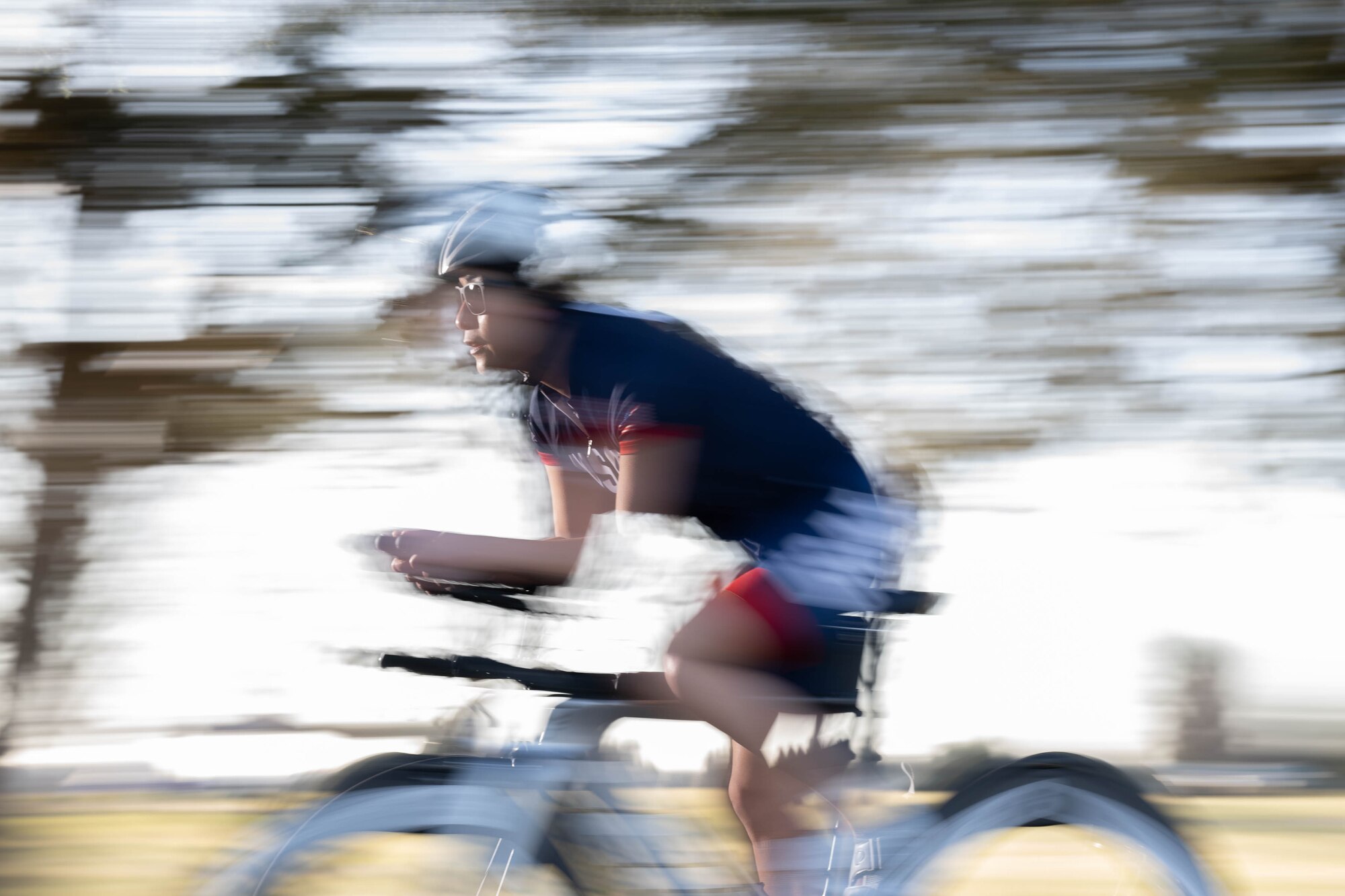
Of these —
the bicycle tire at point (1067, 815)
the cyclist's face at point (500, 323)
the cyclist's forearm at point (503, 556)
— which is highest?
the cyclist's face at point (500, 323)

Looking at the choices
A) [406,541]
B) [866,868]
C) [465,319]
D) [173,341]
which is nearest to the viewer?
[406,541]

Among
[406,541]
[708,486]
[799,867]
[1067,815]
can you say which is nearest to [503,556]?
[406,541]

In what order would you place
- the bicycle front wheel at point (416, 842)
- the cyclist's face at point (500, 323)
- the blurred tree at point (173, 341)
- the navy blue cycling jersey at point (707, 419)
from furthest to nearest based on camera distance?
1. the blurred tree at point (173, 341)
2. the cyclist's face at point (500, 323)
3. the navy blue cycling jersey at point (707, 419)
4. the bicycle front wheel at point (416, 842)

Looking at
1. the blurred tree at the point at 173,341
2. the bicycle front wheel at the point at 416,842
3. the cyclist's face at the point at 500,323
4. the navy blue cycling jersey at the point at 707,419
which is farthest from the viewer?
the blurred tree at the point at 173,341

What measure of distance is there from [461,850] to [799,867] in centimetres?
48

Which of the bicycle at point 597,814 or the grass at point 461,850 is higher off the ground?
the bicycle at point 597,814

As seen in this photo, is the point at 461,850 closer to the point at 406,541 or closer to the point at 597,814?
the point at 597,814

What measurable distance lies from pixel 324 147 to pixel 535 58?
31.4 inches

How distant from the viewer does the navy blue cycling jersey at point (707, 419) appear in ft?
5.04

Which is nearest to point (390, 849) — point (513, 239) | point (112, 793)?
point (513, 239)

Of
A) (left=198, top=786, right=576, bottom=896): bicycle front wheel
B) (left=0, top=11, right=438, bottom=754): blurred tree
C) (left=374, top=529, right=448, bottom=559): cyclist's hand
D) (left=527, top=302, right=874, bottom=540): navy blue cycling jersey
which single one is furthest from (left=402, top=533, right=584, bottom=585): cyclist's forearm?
(left=0, top=11, right=438, bottom=754): blurred tree

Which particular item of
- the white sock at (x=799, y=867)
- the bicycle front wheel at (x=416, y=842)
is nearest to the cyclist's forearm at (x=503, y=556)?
the bicycle front wheel at (x=416, y=842)

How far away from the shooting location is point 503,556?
1.45 metres

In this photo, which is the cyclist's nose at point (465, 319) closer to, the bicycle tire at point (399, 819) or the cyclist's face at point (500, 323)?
the cyclist's face at point (500, 323)
